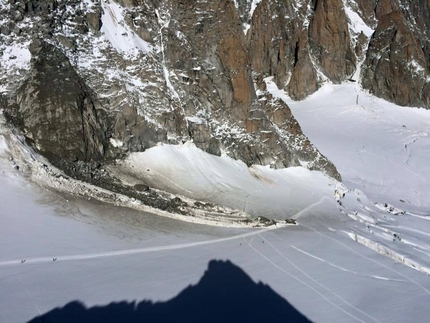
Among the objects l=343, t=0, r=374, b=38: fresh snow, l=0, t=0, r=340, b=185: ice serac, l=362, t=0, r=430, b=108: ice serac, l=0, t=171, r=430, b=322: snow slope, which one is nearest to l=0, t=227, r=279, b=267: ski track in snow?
l=0, t=171, r=430, b=322: snow slope

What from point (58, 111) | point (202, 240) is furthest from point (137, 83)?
point (202, 240)

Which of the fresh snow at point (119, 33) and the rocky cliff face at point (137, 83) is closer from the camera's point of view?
the rocky cliff face at point (137, 83)

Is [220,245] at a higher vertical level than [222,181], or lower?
lower

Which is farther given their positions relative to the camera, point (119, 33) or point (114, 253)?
point (119, 33)

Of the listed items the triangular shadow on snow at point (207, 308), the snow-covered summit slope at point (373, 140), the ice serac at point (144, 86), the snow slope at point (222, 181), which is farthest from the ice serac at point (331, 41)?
the triangular shadow on snow at point (207, 308)

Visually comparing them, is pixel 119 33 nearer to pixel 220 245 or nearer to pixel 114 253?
pixel 220 245

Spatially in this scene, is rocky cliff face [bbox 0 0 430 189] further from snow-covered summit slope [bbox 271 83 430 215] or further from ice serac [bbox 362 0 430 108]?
ice serac [bbox 362 0 430 108]

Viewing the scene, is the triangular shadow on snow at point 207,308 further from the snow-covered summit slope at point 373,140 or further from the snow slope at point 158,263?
the snow-covered summit slope at point 373,140
